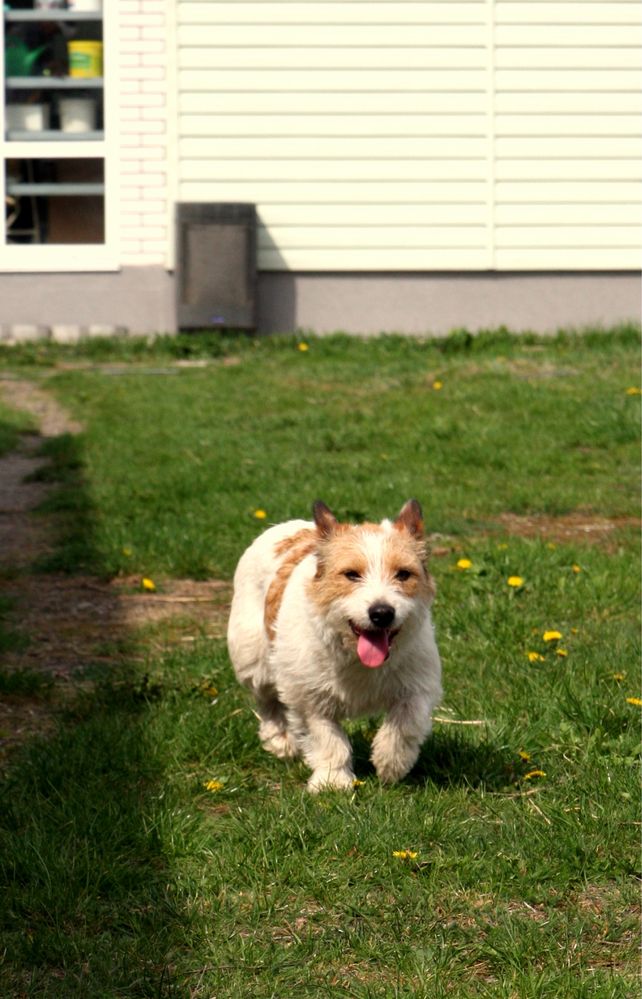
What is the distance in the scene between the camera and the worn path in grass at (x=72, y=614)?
6.29 meters

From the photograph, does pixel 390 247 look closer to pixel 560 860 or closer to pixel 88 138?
pixel 88 138

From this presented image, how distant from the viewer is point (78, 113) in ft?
53.5

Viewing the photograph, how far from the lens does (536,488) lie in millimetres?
9453

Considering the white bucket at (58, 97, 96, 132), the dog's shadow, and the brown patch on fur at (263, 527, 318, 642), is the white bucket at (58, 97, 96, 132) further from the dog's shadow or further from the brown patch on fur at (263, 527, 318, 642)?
the dog's shadow

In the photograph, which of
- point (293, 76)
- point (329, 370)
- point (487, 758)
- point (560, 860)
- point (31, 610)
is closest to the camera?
point (560, 860)

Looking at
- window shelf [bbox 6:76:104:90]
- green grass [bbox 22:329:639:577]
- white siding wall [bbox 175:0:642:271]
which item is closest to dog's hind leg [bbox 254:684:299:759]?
green grass [bbox 22:329:639:577]

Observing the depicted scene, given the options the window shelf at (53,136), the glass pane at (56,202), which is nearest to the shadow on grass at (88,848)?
the glass pane at (56,202)

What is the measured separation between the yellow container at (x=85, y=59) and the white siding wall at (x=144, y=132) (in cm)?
39

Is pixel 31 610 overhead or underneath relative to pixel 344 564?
underneath

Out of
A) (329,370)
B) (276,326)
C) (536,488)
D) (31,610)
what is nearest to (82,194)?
(276,326)

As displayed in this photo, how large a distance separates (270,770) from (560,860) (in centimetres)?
118

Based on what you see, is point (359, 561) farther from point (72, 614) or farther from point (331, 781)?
point (72, 614)

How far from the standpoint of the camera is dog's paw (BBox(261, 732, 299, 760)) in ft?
17.2

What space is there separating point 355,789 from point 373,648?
54 centimetres
